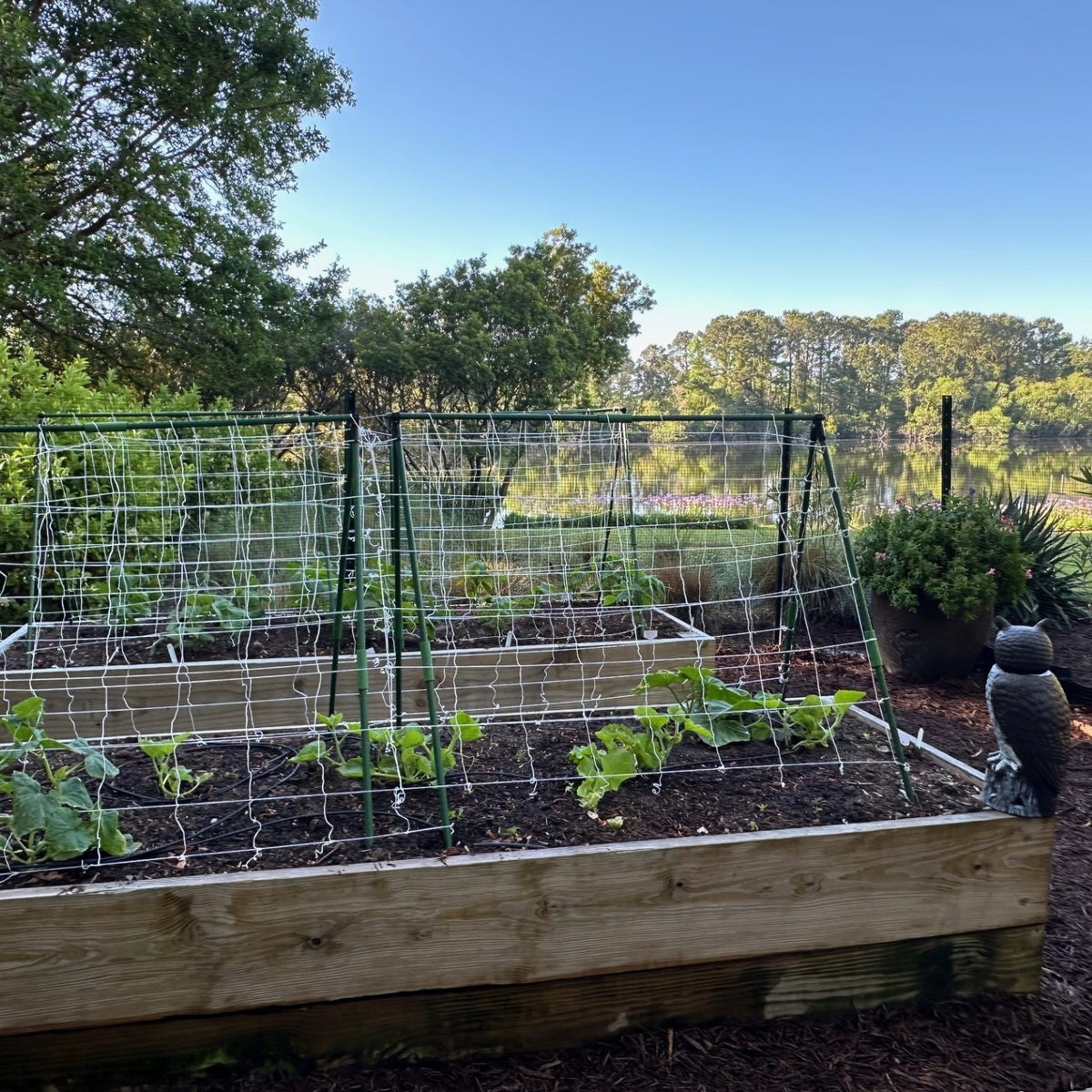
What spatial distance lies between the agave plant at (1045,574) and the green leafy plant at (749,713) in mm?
3044

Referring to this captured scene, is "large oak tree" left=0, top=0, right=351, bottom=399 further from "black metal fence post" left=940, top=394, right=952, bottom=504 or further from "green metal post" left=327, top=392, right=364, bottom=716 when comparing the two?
"black metal fence post" left=940, top=394, right=952, bottom=504

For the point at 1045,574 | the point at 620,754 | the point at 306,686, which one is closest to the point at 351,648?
the point at 306,686

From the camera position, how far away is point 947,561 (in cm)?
400

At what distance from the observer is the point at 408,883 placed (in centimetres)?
146

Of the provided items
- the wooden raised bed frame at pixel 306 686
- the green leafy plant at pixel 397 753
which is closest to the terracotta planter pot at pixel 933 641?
the wooden raised bed frame at pixel 306 686

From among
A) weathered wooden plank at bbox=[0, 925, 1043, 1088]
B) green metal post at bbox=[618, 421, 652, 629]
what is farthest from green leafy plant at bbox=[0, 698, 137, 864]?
green metal post at bbox=[618, 421, 652, 629]

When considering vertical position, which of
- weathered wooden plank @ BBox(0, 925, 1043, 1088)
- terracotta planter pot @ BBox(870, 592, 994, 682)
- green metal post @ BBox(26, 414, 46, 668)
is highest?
green metal post @ BBox(26, 414, 46, 668)

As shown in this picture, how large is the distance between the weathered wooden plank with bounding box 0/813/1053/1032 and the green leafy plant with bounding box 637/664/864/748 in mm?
503

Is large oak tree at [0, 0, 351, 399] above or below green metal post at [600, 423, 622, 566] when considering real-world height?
above

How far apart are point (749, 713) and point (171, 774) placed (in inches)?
62.6

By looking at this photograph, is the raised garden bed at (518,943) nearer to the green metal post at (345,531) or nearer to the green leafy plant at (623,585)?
the green metal post at (345,531)

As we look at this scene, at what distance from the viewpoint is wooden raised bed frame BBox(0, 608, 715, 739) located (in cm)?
286

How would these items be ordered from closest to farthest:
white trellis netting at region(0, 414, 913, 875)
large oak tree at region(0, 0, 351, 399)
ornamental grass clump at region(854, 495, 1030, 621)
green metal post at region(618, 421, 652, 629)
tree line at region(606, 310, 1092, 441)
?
white trellis netting at region(0, 414, 913, 875), green metal post at region(618, 421, 652, 629), ornamental grass clump at region(854, 495, 1030, 621), large oak tree at region(0, 0, 351, 399), tree line at region(606, 310, 1092, 441)

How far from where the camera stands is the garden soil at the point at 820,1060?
147 centimetres
